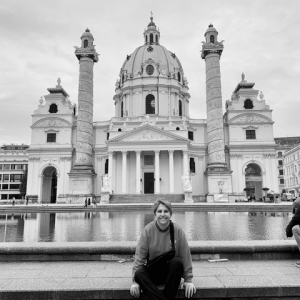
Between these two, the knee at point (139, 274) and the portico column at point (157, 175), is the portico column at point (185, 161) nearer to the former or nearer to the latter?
the portico column at point (157, 175)

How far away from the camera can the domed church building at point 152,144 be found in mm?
42656

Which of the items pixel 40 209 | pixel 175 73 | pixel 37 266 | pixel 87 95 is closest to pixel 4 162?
pixel 87 95

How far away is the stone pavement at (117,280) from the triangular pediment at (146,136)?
3855 centimetres

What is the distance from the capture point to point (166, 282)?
385 cm

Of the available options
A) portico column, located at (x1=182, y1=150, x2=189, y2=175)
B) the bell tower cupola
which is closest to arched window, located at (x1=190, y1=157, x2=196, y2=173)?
portico column, located at (x1=182, y1=150, x2=189, y2=175)

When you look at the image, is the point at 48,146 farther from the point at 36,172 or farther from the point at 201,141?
the point at 201,141

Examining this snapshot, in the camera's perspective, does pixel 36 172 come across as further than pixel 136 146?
Yes

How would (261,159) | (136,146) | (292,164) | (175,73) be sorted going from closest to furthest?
(136,146) → (261,159) → (175,73) → (292,164)

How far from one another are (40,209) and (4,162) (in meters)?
51.0

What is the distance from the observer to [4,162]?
7269 centimetres

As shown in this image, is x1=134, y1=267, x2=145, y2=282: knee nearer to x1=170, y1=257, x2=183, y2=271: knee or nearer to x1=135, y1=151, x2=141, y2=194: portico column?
x1=170, y1=257, x2=183, y2=271: knee

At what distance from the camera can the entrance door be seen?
149ft

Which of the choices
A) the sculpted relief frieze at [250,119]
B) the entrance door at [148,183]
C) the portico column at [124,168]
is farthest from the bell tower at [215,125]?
the portico column at [124,168]

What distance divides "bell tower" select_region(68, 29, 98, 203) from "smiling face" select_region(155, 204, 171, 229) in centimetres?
3922
